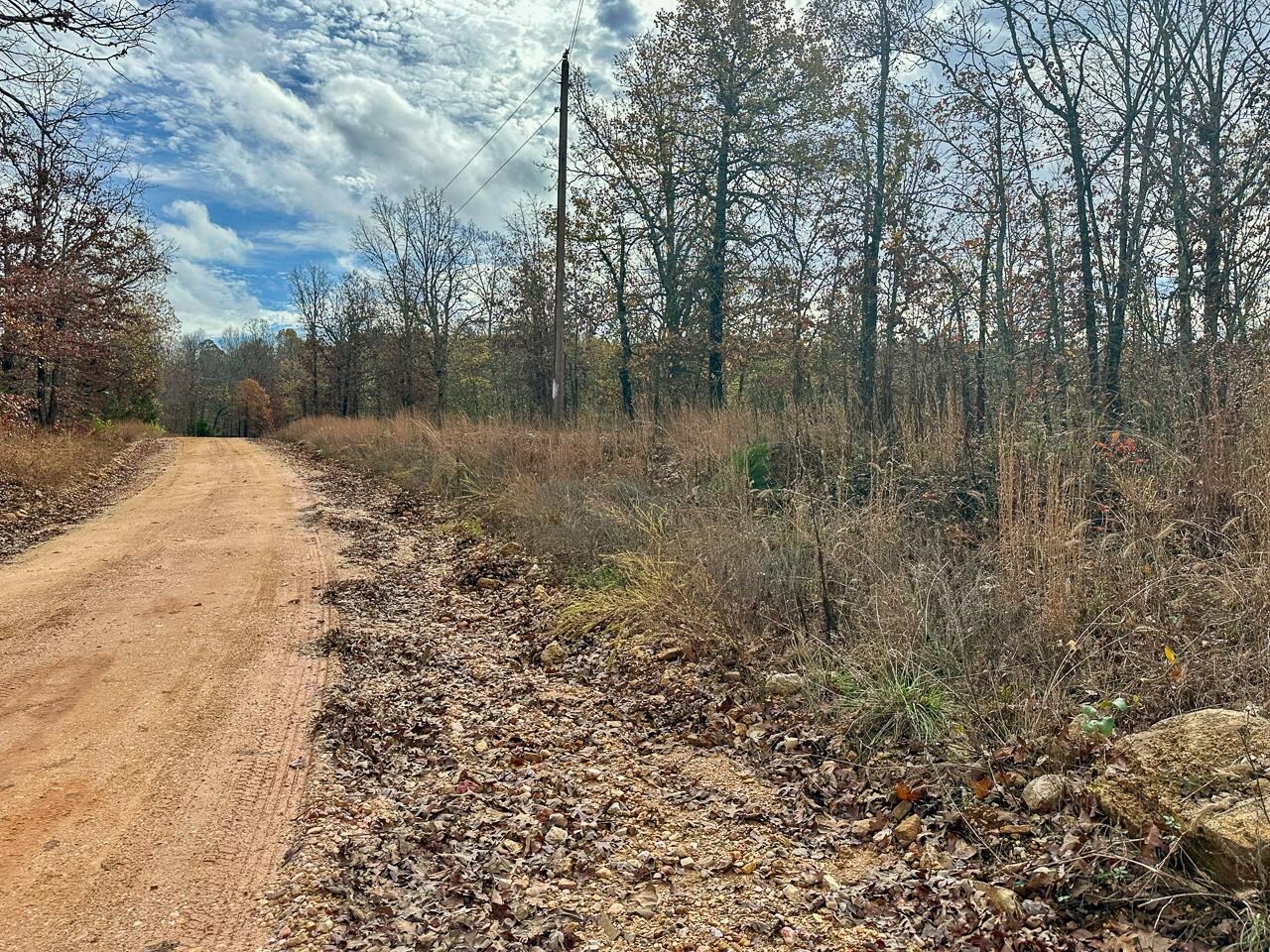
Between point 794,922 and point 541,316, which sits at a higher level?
point 541,316

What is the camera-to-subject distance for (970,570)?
182 inches

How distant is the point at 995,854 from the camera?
2588 millimetres

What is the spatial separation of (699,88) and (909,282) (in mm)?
8355

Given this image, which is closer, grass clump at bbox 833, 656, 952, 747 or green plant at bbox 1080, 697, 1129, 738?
green plant at bbox 1080, 697, 1129, 738

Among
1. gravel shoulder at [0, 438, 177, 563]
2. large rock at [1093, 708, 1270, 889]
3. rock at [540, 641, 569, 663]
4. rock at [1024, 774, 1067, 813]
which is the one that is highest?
gravel shoulder at [0, 438, 177, 563]

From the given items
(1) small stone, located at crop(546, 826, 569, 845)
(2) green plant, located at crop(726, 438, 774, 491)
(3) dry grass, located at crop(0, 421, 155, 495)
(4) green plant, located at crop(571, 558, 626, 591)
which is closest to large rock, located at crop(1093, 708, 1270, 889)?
(1) small stone, located at crop(546, 826, 569, 845)

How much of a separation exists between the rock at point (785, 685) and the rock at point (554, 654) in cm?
161

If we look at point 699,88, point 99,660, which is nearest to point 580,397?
point 699,88

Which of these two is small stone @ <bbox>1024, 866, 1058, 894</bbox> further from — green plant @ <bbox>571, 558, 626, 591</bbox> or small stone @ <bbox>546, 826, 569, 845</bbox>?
green plant @ <bbox>571, 558, 626, 591</bbox>

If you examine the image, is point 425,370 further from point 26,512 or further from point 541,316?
point 26,512

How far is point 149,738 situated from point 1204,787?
464 centimetres

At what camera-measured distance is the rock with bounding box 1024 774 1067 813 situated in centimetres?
272

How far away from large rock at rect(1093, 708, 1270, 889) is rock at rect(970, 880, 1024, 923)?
53 centimetres

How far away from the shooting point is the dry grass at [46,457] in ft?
34.0
